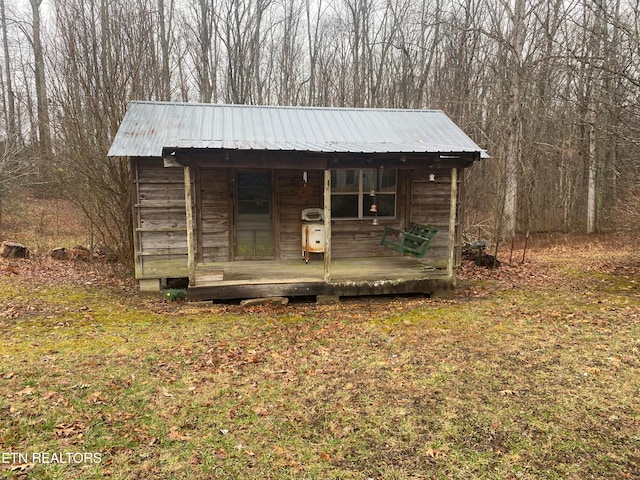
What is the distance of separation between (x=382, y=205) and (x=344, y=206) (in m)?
0.90

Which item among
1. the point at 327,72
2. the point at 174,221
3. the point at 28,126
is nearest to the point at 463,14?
the point at 327,72

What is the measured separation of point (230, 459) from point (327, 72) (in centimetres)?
2286

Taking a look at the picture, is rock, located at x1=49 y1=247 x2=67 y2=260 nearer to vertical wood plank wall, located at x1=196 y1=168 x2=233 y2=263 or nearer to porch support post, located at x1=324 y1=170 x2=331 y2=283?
vertical wood plank wall, located at x1=196 y1=168 x2=233 y2=263

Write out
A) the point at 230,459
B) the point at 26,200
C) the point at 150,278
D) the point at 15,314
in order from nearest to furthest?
the point at 230,459
the point at 15,314
the point at 150,278
the point at 26,200

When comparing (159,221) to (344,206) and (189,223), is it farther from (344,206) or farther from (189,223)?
(344,206)

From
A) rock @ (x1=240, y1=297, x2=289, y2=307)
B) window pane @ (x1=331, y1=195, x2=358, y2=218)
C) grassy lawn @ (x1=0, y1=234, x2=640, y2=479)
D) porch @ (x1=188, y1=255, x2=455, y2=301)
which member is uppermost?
window pane @ (x1=331, y1=195, x2=358, y2=218)

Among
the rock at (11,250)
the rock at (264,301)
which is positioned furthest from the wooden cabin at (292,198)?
the rock at (11,250)

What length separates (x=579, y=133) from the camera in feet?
59.2

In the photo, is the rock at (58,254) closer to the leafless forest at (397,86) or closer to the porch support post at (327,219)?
the leafless forest at (397,86)

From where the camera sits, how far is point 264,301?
7492 millimetres

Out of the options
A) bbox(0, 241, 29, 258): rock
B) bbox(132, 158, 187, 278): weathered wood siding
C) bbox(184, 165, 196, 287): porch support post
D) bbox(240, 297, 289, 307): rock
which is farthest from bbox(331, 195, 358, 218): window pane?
bbox(0, 241, 29, 258): rock

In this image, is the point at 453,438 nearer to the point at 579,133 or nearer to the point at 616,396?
the point at 616,396

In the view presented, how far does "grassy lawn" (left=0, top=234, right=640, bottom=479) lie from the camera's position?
3.11 metres

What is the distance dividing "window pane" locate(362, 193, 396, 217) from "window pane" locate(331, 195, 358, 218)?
24 cm
